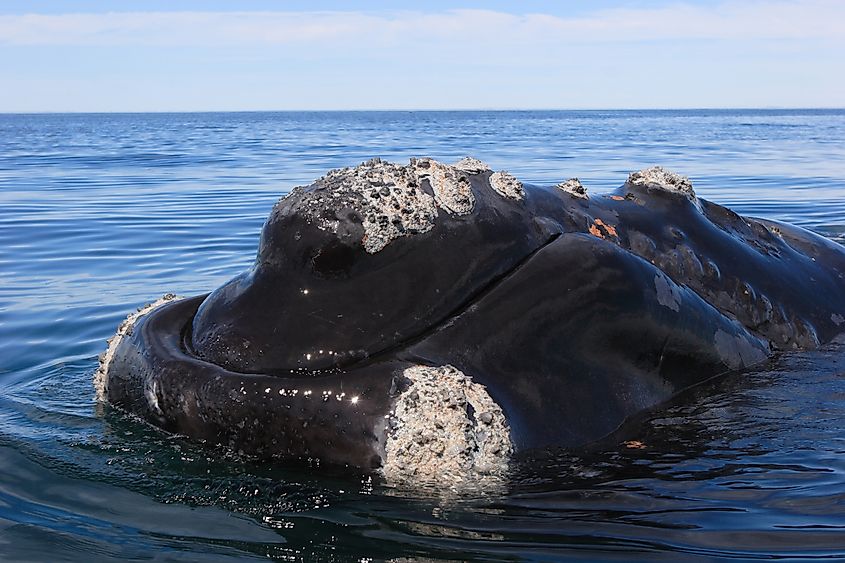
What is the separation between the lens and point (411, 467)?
12.7 ft

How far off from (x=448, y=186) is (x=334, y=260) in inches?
22.3

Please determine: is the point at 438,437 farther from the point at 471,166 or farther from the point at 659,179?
the point at 659,179

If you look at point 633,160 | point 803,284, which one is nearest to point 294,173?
point 633,160

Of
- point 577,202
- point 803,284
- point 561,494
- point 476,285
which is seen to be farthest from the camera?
point 803,284

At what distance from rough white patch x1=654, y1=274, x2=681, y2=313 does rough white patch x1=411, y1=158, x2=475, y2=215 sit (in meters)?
0.88

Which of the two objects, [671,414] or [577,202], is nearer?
[671,414]

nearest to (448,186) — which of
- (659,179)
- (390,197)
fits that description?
(390,197)

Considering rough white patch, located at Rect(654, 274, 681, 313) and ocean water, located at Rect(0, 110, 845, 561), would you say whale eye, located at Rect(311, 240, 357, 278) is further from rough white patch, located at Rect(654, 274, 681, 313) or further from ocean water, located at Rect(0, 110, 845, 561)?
rough white patch, located at Rect(654, 274, 681, 313)

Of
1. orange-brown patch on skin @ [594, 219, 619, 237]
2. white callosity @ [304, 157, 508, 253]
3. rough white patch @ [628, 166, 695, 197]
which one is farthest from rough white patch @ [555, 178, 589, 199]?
white callosity @ [304, 157, 508, 253]

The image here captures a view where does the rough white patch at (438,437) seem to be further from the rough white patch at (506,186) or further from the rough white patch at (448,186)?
the rough white patch at (506,186)

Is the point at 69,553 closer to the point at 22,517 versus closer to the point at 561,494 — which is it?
the point at 22,517

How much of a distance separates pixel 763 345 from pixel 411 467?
207 centimetres

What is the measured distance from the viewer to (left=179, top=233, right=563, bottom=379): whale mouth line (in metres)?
4.06

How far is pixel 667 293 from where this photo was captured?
455 cm
